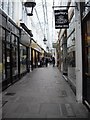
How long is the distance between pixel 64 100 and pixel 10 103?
2012mm

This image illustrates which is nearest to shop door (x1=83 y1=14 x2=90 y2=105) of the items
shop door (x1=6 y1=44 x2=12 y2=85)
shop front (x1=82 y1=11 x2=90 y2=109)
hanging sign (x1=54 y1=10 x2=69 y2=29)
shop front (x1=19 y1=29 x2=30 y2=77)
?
shop front (x1=82 y1=11 x2=90 y2=109)

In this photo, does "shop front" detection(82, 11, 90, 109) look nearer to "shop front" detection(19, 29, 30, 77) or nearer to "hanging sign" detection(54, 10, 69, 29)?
"hanging sign" detection(54, 10, 69, 29)

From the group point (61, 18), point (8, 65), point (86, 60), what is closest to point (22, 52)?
point (8, 65)

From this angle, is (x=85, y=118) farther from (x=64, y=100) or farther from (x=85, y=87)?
(x=64, y=100)

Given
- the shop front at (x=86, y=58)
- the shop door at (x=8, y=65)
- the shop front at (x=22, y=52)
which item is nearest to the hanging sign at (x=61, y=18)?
the shop door at (x=8, y=65)

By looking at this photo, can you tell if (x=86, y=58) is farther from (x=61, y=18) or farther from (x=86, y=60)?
(x=61, y=18)

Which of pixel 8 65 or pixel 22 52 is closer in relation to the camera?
pixel 8 65

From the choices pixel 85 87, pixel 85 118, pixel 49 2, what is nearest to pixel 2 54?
pixel 85 87

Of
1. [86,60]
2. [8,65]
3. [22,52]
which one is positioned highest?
[22,52]

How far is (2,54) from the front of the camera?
1273 cm

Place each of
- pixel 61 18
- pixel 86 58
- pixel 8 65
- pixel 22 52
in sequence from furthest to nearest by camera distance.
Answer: pixel 22 52 → pixel 8 65 → pixel 61 18 → pixel 86 58

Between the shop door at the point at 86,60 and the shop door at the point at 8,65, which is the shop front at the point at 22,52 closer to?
the shop door at the point at 8,65

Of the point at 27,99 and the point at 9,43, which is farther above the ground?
the point at 9,43

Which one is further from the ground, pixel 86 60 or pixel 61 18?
pixel 61 18
